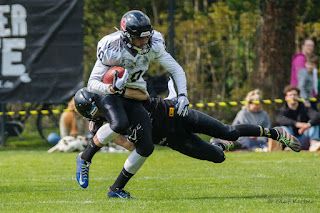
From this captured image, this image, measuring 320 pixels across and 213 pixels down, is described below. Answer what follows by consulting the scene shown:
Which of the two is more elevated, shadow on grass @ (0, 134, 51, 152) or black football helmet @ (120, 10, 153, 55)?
black football helmet @ (120, 10, 153, 55)

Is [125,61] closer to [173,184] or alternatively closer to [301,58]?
[173,184]

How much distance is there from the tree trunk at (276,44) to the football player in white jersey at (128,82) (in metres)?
6.68

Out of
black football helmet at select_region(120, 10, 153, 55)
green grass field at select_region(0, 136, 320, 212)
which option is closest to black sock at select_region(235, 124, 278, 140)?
green grass field at select_region(0, 136, 320, 212)

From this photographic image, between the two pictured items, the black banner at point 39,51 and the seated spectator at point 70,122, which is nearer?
the seated spectator at point 70,122

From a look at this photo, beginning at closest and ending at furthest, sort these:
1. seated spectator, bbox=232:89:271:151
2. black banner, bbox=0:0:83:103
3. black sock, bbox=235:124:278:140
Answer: black sock, bbox=235:124:278:140
seated spectator, bbox=232:89:271:151
black banner, bbox=0:0:83:103

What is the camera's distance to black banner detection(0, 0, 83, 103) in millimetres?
11578

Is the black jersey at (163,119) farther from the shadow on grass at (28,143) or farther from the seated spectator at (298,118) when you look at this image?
the shadow on grass at (28,143)

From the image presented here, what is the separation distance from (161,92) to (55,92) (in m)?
1.80

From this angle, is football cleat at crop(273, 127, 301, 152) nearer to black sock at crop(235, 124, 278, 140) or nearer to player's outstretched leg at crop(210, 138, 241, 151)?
black sock at crop(235, 124, 278, 140)

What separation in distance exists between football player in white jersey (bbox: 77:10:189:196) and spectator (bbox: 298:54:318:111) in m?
5.58

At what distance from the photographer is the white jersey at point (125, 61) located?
5883 millimetres

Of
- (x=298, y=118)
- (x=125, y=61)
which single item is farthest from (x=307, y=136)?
(x=125, y=61)

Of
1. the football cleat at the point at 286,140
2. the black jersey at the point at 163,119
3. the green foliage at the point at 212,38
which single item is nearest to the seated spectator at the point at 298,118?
the green foliage at the point at 212,38

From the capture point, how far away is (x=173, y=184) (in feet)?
22.2
